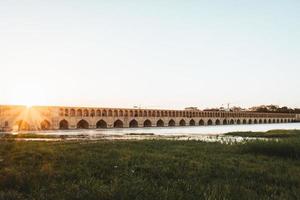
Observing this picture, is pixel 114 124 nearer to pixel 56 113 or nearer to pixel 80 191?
pixel 56 113

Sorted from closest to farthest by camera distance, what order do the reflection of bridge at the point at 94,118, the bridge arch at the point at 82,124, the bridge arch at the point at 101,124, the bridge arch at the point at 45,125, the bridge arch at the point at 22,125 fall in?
the reflection of bridge at the point at 94,118 → the bridge arch at the point at 22,125 → the bridge arch at the point at 45,125 → the bridge arch at the point at 82,124 → the bridge arch at the point at 101,124

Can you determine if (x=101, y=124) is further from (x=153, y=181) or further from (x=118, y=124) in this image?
(x=153, y=181)

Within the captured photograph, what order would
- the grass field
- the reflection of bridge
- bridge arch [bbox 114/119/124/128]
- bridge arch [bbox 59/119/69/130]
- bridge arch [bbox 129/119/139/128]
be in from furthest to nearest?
bridge arch [bbox 129/119/139/128]
bridge arch [bbox 114/119/124/128]
bridge arch [bbox 59/119/69/130]
the reflection of bridge
the grass field

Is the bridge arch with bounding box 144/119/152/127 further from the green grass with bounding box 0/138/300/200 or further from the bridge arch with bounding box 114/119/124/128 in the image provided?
the green grass with bounding box 0/138/300/200

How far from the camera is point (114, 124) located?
99.8m

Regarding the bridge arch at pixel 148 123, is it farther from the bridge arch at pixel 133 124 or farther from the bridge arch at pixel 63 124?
the bridge arch at pixel 63 124

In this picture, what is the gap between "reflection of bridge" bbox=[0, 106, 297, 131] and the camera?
7709cm

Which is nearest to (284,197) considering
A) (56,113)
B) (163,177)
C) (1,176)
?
(163,177)

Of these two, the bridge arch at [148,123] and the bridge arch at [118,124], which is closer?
the bridge arch at [118,124]

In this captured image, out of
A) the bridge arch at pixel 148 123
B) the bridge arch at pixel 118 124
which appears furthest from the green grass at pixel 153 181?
the bridge arch at pixel 148 123

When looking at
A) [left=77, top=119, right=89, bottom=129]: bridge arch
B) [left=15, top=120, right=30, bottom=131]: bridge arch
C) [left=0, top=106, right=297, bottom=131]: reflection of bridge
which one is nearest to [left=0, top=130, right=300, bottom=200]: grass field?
[left=0, top=106, right=297, bottom=131]: reflection of bridge

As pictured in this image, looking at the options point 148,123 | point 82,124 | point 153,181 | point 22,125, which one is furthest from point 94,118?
point 153,181

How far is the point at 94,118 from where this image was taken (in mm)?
91562

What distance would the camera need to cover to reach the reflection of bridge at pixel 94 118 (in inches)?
3035
